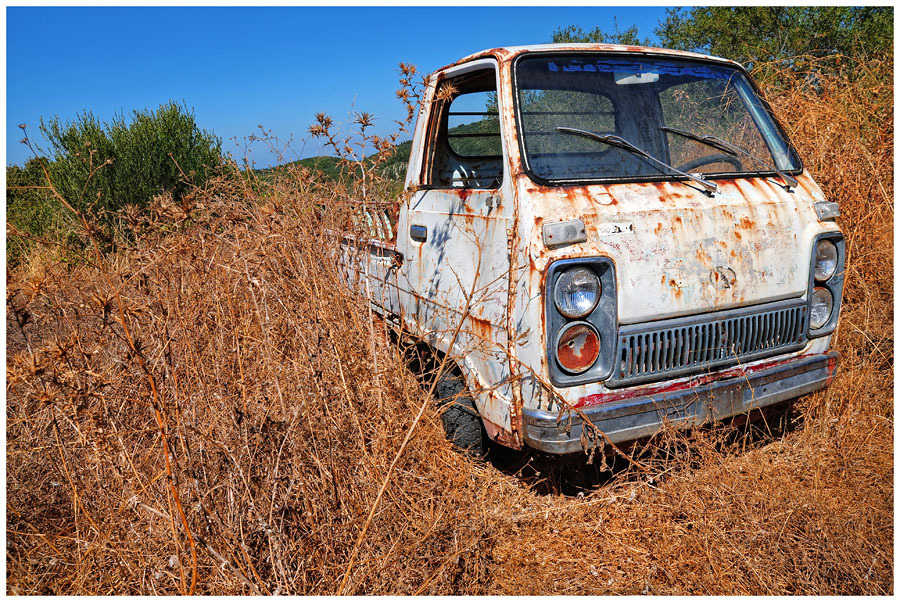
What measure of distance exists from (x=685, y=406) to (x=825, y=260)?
109 cm

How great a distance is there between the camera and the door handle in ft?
10.6

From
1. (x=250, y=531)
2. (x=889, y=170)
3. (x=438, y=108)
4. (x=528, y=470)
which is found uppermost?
(x=438, y=108)

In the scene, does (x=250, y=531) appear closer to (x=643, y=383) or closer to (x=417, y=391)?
(x=417, y=391)

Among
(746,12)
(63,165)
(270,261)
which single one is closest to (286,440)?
(270,261)

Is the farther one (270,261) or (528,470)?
(528,470)

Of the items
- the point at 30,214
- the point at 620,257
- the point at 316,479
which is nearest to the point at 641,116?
the point at 620,257

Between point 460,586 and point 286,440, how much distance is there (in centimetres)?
87

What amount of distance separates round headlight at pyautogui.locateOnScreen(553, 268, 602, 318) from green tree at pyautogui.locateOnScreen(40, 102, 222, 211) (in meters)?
8.64

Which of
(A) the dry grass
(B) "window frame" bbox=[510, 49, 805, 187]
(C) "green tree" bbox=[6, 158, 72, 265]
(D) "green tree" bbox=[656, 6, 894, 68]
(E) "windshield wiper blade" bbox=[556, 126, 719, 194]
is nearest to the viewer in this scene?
(A) the dry grass

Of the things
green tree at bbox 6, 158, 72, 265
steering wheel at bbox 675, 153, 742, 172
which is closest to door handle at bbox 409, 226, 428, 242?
steering wheel at bbox 675, 153, 742, 172

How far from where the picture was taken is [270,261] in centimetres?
301

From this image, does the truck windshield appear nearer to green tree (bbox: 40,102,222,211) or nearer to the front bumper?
the front bumper

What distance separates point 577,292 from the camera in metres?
2.46

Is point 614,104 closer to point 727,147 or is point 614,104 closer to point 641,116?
point 641,116
